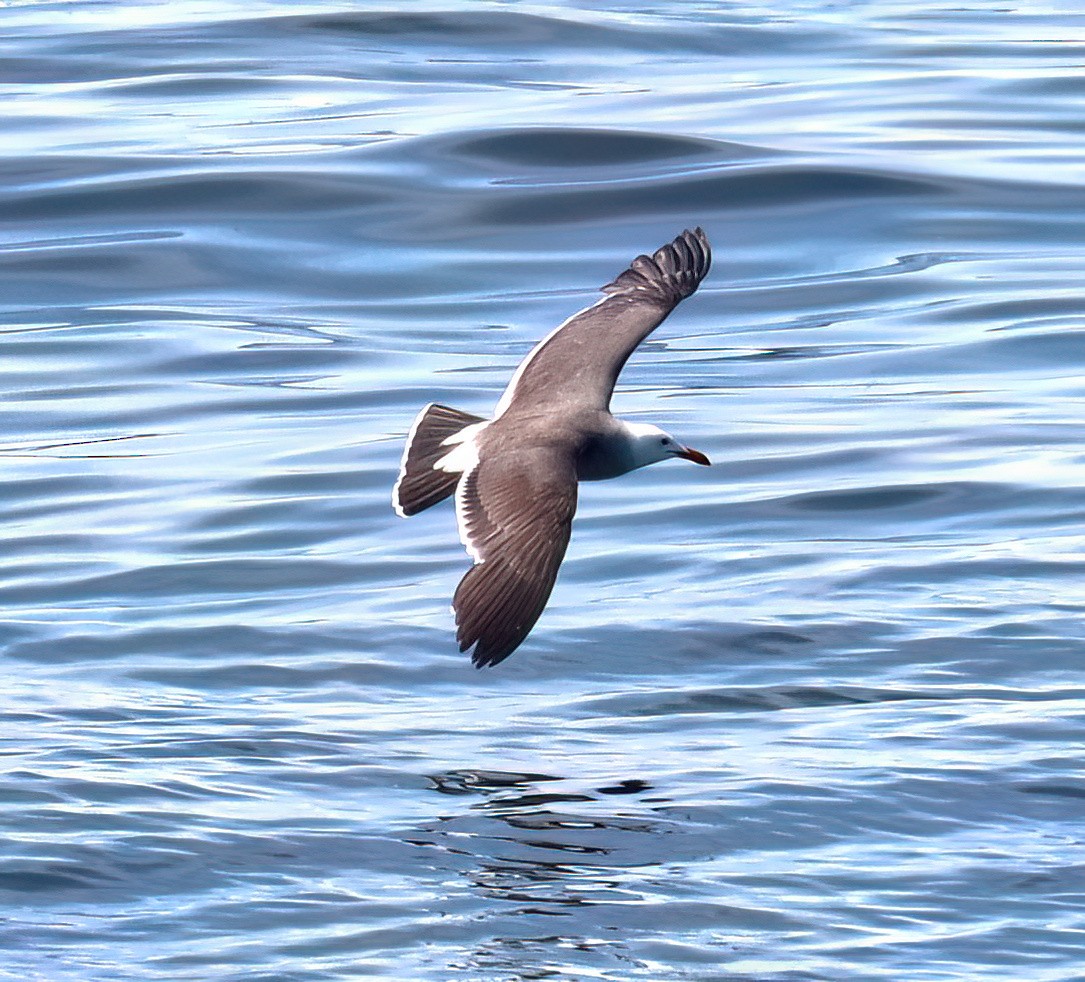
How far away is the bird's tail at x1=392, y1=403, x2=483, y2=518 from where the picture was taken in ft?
26.9

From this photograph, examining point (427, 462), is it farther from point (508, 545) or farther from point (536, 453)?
point (508, 545)

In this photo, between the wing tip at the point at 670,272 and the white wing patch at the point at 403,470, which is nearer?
the white wing patch at the point at 403,470

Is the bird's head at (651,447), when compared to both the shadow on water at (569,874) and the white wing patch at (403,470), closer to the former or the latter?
the white wing patch at (403,470)

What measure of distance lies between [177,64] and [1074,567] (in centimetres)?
1379

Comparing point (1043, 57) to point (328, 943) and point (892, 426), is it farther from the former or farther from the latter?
point (328, 943)

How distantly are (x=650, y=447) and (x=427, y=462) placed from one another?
0.78 meters

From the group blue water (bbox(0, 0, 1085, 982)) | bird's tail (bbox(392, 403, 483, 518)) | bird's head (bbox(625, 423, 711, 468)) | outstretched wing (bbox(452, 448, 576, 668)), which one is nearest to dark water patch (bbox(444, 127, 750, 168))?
blue water (bbox(0, 0, 1085, 982))

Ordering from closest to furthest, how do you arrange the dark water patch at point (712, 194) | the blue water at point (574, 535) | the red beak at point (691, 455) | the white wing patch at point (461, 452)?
the blue water at point (574, 535) → the white wing patch at point (461, 452) → the red beak at point (691, 455) → the dark water patch at point (712, 194)

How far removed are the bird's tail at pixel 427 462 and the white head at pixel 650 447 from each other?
23.3 inches

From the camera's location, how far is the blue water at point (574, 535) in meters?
6.41

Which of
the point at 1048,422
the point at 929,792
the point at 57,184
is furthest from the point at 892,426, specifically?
the point at 57,184

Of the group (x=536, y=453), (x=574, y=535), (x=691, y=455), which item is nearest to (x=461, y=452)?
(x=536, y=453)

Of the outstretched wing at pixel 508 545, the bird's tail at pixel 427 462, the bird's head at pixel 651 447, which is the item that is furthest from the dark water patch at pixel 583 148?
the outstretched wing at pixel 508 545

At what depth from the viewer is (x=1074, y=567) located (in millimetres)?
9672
